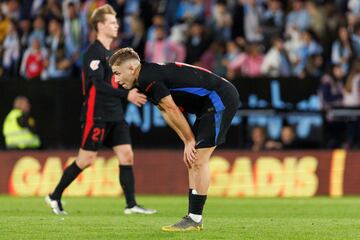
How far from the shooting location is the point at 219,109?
1084 cm

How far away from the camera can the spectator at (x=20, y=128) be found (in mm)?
20125

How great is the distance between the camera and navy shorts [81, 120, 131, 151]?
13.9 m

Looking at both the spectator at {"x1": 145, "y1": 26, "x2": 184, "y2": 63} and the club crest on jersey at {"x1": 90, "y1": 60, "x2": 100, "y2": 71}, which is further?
the spectator at {"x1": 145, "y1": 26, "x2": 184, "y2": 63}

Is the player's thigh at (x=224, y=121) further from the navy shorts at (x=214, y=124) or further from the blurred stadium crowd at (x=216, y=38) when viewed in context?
the blurred stadium crowd at (x=216, y=38)

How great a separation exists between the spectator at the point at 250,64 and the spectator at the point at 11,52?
4850mm

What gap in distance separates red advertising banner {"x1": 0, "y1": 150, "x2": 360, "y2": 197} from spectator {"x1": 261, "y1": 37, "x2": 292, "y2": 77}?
1.75 metres

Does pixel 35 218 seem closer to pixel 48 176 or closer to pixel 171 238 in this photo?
pixel 171 238

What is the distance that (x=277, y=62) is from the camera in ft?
66.8

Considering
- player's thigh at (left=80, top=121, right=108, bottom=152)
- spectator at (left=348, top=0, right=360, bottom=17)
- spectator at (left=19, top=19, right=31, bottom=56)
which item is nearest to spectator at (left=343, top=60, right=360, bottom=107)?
spectator at (left=348, top=0, right=360, bottom=17)

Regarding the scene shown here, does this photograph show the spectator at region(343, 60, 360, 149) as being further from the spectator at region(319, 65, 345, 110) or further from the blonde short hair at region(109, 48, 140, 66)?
the blonde short hair at region(109, 48, 140, 66)

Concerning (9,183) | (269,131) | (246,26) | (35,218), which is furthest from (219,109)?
(246,26)

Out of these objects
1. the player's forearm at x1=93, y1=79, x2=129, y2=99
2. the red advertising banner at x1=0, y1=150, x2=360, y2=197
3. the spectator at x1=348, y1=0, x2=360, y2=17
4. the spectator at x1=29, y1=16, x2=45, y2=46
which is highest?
the spectator at x1=348, y1=0, x2=360, y2=17

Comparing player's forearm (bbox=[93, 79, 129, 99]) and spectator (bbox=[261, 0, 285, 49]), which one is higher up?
spectator (bbox=[261, 0, 285, 49])

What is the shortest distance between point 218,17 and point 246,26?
633 mm
